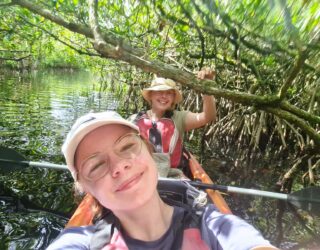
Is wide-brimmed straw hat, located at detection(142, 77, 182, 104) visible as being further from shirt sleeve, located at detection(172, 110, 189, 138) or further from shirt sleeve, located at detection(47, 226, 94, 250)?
shirt sleeve, located at detection(47, 226, 94, 250)

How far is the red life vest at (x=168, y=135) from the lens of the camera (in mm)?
3695

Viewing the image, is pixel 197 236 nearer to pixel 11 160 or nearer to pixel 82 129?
pixel 82 129

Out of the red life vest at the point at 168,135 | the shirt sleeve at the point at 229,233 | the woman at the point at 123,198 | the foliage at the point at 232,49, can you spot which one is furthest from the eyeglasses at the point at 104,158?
the red life vest at the point at 168,135

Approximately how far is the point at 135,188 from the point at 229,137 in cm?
533

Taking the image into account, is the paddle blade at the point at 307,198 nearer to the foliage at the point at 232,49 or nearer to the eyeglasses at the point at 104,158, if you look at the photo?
the foliage at the point at 232,49

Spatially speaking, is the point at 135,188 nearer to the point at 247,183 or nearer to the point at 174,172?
the point at 174,172

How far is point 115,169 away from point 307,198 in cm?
238

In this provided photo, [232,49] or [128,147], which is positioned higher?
[232,49]

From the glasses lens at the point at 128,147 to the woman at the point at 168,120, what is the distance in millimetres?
2146

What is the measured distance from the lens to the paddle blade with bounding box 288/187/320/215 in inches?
120

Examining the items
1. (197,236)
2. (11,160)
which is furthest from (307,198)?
(11,160)

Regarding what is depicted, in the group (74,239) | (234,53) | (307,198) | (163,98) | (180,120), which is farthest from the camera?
(180,120)

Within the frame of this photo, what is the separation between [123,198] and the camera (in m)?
1.28

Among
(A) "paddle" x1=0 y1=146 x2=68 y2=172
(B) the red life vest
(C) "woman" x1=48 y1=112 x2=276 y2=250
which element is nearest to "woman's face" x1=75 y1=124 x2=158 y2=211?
(C) "woman" x1=48 y1=112 x2=276 y2=250
